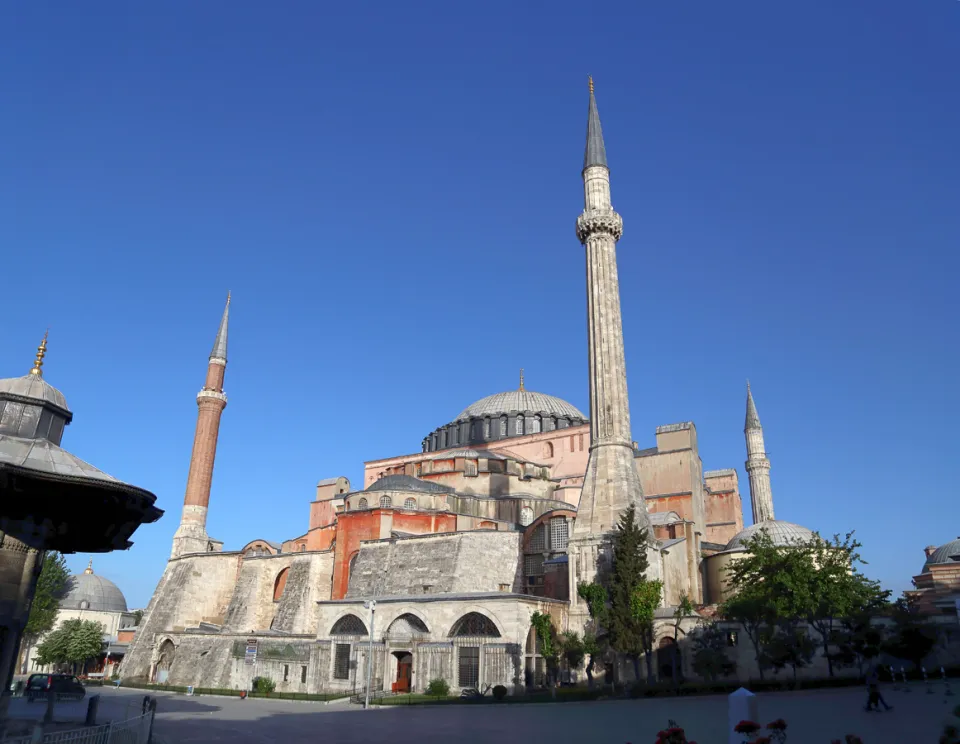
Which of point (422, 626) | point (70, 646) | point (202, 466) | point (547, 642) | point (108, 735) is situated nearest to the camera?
point (108, 735)

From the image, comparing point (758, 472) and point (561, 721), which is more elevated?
point (758, 472)

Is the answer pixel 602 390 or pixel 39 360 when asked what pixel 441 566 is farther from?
pixel 39 360

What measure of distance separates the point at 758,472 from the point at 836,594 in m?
20.5

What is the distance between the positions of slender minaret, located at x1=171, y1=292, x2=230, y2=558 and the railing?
3132 centimetres

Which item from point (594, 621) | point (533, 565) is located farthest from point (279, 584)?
point (594, 621)

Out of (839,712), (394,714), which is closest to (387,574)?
(394,714)

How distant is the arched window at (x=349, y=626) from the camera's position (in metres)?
26.5

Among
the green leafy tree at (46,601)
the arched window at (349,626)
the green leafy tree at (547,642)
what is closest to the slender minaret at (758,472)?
the green leafy tree at (547,642)

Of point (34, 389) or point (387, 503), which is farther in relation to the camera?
point (387, 503)

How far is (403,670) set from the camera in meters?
24.9

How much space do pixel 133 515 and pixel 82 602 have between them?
50.7 m

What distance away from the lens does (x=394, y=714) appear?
17516mm

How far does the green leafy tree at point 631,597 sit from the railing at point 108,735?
14.0 metres

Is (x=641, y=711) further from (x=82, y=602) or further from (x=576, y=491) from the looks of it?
(x=82, y=602)
